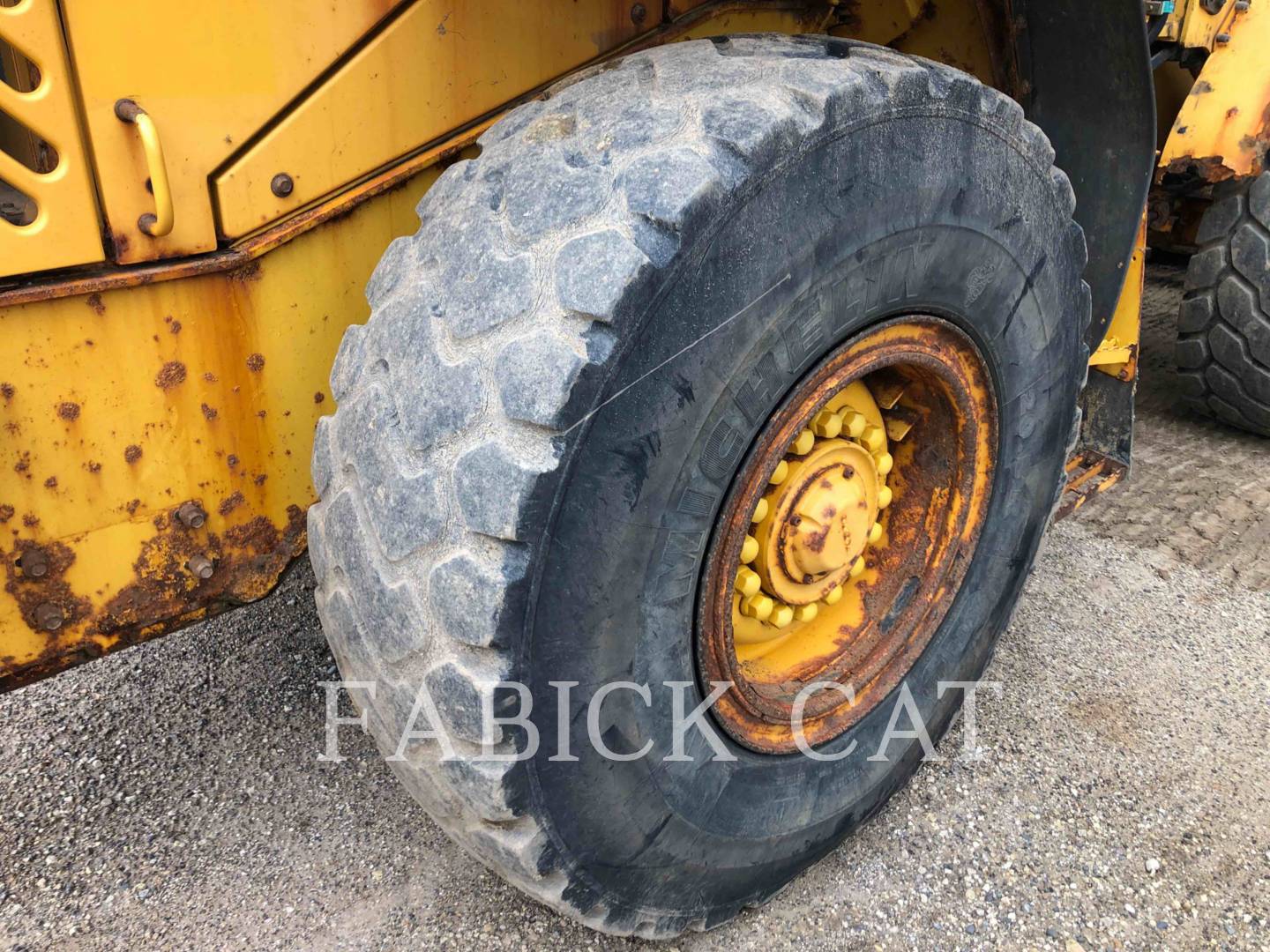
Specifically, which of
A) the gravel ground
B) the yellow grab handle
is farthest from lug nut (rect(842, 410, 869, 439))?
the yellow grab handle

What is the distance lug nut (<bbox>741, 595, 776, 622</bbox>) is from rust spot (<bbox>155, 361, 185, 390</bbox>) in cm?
91

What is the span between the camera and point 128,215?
3.96 feet

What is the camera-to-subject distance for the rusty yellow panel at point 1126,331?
2475 millimetres

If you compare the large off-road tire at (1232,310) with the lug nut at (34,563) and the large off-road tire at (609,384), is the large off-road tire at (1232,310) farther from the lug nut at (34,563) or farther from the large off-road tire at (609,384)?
the lug nut at (34,563)

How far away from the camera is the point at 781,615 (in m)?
1.70

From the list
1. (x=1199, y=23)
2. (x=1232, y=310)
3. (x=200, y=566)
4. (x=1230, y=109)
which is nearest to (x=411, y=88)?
(x=200, y=566)

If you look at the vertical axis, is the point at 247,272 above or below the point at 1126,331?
above

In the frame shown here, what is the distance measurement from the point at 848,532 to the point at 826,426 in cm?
18

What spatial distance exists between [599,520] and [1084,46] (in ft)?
5.11

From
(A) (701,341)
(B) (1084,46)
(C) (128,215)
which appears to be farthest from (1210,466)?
(C) (128,215)

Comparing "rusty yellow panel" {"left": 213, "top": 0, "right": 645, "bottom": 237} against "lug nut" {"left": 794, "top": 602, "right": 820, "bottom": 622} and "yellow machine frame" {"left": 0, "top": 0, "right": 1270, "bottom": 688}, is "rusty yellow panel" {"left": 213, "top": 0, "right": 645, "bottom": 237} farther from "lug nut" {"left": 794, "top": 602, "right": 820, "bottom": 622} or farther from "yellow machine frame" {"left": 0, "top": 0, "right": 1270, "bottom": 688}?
"lug nut" {"left": 794, "top": 602, "right": 820, "bottom": 622}

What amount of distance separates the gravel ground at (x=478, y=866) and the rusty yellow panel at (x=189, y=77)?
1147 mm

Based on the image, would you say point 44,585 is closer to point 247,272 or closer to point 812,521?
point 247,272

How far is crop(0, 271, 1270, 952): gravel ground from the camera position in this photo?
174 cm
